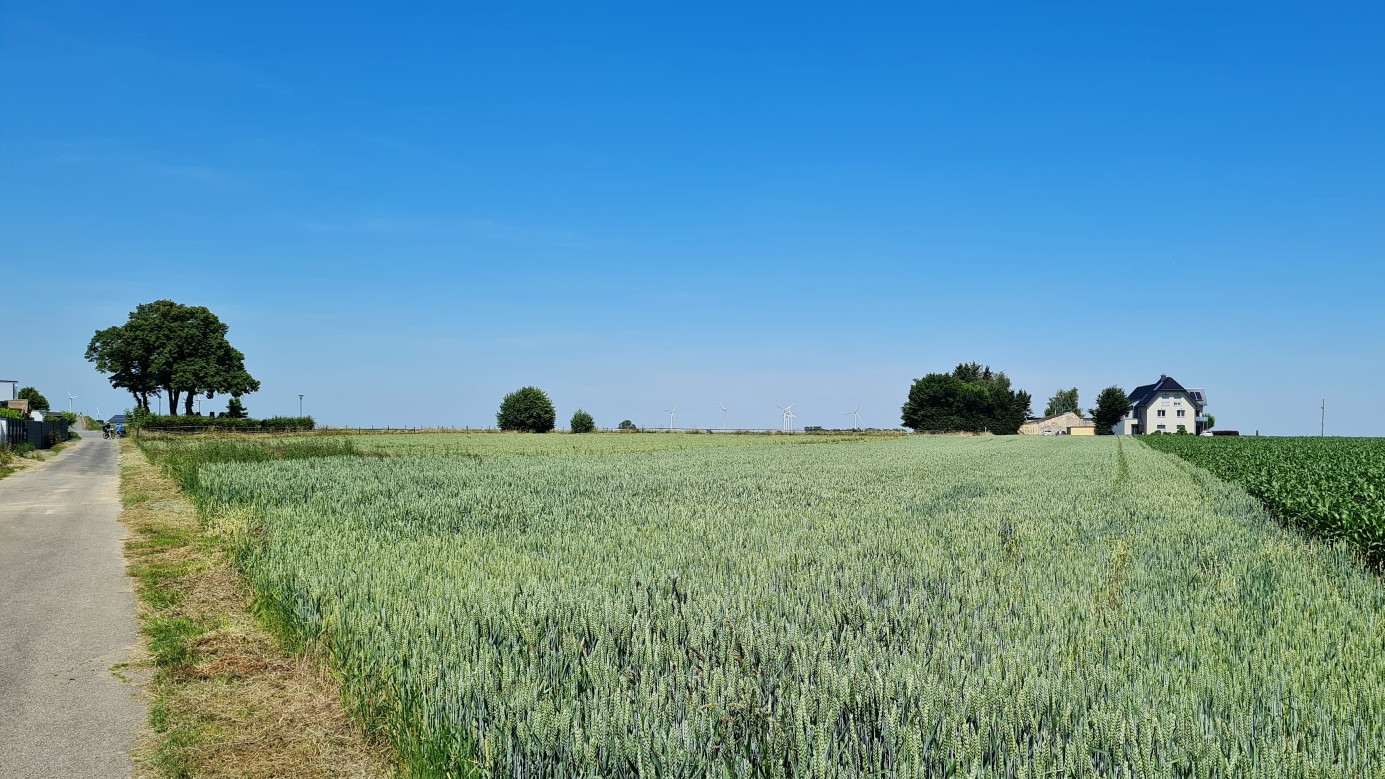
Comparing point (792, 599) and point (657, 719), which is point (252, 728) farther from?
point (792, 599)

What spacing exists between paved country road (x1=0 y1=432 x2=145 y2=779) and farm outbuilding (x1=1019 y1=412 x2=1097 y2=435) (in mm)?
132738

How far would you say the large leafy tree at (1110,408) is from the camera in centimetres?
12000

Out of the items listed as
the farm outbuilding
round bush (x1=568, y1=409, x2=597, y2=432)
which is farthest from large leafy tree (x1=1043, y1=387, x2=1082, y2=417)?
round bush (x1=568, y1=409, x2=597, y2=432)

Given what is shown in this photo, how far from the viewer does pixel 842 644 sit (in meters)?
4.75

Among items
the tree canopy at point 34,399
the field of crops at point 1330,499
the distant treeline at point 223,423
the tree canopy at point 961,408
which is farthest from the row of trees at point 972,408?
the tree canopy at point 34,399

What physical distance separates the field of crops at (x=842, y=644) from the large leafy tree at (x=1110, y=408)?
123 m

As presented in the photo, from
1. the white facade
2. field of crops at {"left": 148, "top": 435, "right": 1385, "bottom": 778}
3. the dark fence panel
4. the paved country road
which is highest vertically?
the white facade

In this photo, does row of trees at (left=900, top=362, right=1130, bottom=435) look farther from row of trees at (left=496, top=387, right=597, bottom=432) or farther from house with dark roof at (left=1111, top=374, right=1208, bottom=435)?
row of trees at (left=496, top=387, right=597, bottom=432)

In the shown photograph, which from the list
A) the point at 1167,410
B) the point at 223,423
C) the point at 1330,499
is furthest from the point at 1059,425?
the point at 1330,499

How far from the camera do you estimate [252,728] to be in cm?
519

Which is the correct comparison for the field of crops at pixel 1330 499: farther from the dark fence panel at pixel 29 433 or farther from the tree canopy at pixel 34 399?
the tree canopy at pixel 34 399

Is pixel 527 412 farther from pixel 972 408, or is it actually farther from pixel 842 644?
pixel 842 644

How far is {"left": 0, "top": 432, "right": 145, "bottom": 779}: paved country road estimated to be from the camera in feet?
16.0

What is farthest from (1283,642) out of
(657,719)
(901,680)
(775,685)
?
(657,719)
